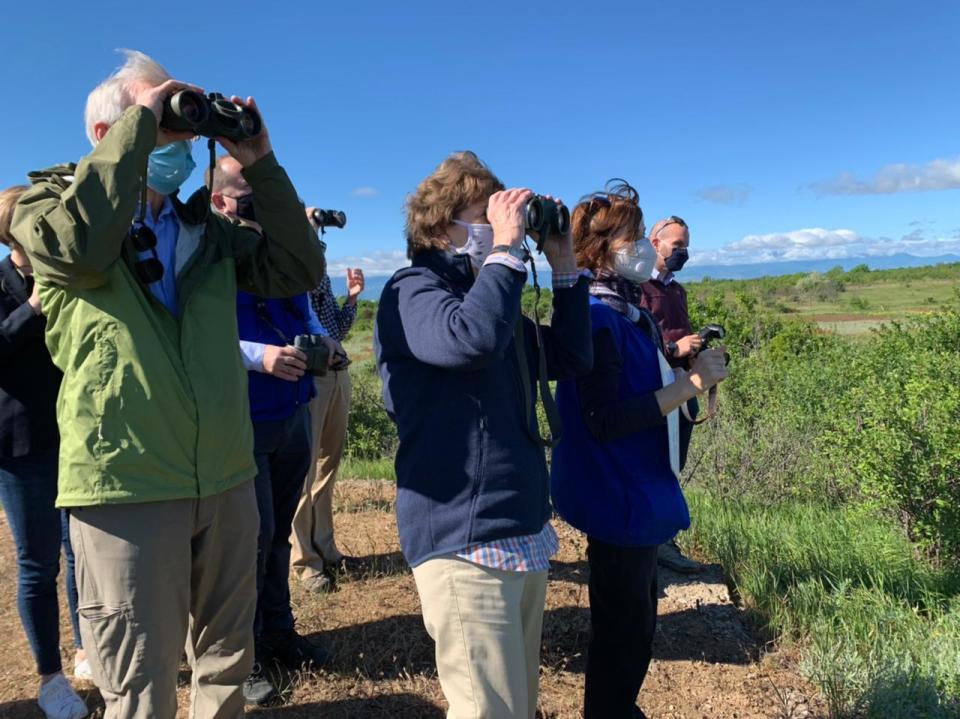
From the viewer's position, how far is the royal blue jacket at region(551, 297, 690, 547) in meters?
2.31

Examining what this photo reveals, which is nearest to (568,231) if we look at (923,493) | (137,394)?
(137,394)

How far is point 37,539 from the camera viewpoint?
2660mm

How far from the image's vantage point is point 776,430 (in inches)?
297

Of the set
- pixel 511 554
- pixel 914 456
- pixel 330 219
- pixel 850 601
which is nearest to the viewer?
pixel 511 554

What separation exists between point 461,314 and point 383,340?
0.97ft

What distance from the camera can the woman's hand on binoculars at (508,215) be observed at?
6.07 ft

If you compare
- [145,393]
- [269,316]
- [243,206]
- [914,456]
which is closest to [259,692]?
[269,316]

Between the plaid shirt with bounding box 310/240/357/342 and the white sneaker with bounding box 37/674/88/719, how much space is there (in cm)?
194

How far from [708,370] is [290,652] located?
2.01 meters

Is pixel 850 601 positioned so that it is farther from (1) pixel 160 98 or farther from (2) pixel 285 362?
(1) pixel 160 98

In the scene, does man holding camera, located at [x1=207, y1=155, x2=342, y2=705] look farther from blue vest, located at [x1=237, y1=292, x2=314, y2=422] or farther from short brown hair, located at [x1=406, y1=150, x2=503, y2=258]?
short brown hair, located at [x1=406, y1=150, x2=503, y2=258]

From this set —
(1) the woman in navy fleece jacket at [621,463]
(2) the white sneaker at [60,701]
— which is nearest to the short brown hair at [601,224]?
(1) the woman in navy fleece jacket at [621,463]

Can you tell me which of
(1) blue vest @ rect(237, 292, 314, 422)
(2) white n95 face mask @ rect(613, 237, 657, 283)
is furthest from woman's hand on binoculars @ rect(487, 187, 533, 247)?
(1) blue vest @ rect(237, 292, 314, 422)

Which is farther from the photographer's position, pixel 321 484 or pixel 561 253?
pixel 321 484
